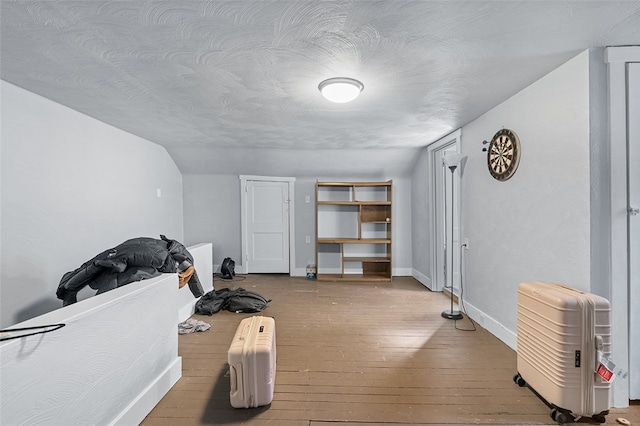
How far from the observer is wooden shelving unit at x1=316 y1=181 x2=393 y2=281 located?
4.81 m

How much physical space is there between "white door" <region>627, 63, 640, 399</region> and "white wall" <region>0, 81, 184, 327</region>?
412 centimetres

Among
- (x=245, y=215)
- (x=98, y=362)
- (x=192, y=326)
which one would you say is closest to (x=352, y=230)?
(x=245, y=215)

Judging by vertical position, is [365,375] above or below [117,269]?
below

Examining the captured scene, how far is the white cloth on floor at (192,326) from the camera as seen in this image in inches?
107

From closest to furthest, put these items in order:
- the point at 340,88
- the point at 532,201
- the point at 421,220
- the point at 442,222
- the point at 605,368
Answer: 1. the point at 605,368
2. the point at 340,88
3. the point at 532,201
4. the point at 442,222
5. the point at 421,220

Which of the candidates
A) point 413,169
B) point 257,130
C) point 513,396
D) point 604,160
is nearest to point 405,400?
point 513,396

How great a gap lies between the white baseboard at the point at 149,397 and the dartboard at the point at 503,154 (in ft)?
9.68

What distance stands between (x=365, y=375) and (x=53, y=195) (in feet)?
9.66

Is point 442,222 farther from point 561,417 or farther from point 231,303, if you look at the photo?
point 231,303

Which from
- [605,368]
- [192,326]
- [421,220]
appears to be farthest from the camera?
[421,220]

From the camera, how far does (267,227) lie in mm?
4992

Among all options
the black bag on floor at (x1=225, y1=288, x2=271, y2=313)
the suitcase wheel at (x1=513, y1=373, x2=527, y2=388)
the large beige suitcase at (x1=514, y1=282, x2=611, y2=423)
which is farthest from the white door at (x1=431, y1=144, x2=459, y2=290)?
the black bag on floor at (x1=225, y1=288, x2=271, y2=313)

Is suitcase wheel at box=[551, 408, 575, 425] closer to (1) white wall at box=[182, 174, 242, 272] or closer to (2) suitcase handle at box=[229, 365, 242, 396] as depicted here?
(2) suitcase handle at box=[229, 365, 242, 396]

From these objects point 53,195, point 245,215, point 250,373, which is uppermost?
point 53,195
